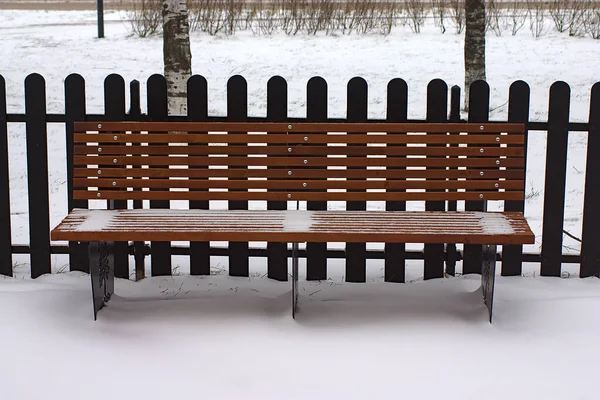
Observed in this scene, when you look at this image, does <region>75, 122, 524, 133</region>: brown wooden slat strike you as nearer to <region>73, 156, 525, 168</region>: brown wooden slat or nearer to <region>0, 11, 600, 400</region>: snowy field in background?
<region>73, 156, 525, 168</region>: brown wooden slat

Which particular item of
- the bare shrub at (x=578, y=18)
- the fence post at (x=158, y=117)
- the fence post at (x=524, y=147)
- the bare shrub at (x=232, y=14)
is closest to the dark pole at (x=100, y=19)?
the bare shrub at (x=232, y=14)

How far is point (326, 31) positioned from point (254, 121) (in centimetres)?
1432

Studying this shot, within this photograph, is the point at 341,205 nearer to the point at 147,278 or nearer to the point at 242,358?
the point at 147,278

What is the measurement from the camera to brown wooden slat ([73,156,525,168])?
4535 mm

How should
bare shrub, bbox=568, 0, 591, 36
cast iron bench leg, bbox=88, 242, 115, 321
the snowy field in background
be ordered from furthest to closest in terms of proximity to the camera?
bare shrub, bbox=568, 0, 591, 36
cast iron bench leg, bbox=88, 242, 115, 321
the snowy field in background

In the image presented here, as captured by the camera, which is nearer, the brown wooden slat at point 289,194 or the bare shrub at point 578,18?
the brown wooden slat at point 289,194

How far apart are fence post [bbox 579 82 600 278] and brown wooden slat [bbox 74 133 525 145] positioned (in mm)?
619

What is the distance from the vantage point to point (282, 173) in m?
4.60

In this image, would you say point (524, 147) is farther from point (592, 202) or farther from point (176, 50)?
point (176, 50)

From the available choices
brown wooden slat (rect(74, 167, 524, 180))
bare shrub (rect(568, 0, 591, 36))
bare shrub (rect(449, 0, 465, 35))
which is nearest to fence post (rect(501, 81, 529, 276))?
brown wooden slat (rect(74, 167, 524, 180))

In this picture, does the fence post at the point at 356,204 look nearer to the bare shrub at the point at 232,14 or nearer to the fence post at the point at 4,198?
the fence post at the point at 4,198

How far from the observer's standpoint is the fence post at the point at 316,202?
4.79 metres

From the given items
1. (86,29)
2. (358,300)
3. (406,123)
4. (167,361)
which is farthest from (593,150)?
(86,29)

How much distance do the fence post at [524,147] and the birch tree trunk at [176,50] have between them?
4695 mm
